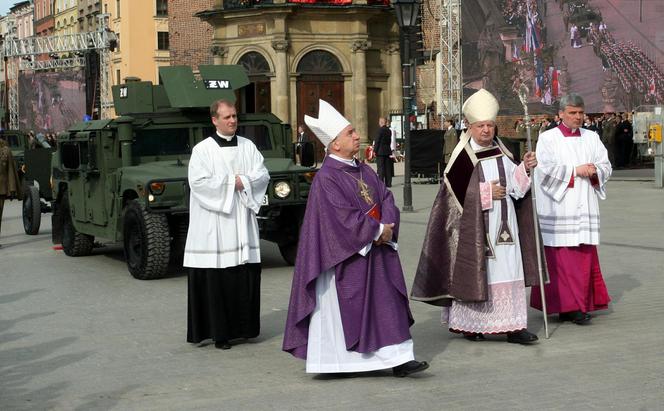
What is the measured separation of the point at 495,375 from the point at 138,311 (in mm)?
4462

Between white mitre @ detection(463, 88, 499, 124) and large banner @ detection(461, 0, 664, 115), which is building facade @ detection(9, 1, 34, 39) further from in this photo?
white mitre @ detection(463, 88, 499, 124)

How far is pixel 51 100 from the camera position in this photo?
68125mm

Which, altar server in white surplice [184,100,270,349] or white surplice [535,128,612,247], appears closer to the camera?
altar server in white surplice [184,100,270,349]

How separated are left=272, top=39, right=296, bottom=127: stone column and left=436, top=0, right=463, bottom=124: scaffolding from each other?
19.7 feet

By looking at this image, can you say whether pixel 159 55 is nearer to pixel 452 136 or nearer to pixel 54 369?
pixel 452 136

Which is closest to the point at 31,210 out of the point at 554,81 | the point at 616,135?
the point at 554,81

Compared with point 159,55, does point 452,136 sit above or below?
below

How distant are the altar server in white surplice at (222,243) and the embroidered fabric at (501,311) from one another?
173 cm

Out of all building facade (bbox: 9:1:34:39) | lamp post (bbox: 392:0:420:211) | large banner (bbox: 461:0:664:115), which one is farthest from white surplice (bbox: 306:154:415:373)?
building facade (bbox: 9:1:34:39)

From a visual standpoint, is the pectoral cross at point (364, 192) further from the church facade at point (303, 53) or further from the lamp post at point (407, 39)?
the church facade at point (303, 53)

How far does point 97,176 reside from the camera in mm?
15078

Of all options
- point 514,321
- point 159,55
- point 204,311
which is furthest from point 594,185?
point 159,55

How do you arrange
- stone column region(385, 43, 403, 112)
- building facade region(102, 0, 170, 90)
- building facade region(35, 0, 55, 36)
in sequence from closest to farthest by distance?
stone column region(385, 43, 403, 112) < building facade region(102, 0, 170, 90) < building facade region(35, 0, 55, 36)

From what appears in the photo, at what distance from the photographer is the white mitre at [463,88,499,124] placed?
903 centimetres
